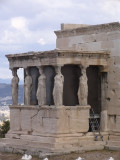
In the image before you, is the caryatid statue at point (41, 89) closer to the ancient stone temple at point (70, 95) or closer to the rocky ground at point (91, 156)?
the ancient stone temple at point (70, 95)

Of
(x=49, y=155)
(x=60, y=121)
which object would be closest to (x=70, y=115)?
(x=60, y=121)

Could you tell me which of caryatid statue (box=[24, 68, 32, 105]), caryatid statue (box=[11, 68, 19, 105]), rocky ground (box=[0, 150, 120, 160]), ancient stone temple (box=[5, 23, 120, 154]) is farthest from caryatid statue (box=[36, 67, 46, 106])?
rocky ground (box=[0, 150, 120, 160])

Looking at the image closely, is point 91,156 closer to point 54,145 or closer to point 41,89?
point 54,145

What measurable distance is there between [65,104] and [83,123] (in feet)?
3.70

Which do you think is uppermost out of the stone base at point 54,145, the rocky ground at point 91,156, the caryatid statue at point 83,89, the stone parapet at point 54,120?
the caryatid statue at point 83,89

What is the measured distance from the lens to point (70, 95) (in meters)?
25.0

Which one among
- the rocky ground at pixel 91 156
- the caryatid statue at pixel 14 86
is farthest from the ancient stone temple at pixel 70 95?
the rocky ground at pixel 91 156

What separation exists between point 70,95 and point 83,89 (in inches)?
30.9

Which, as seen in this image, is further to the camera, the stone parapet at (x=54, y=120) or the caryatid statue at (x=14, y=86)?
the caryatid statue at (x=14, y=86)

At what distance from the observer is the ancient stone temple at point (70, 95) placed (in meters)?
24.0

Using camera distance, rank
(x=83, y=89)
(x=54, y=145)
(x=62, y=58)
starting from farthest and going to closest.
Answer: (x=83, y=89)
(x=62, y=58)
(x=54, y=145)

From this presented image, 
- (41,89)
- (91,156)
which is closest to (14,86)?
(41,89)

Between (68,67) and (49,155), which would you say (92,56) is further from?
(49,155)

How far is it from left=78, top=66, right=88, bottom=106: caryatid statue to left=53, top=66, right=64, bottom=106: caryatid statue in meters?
0.89
